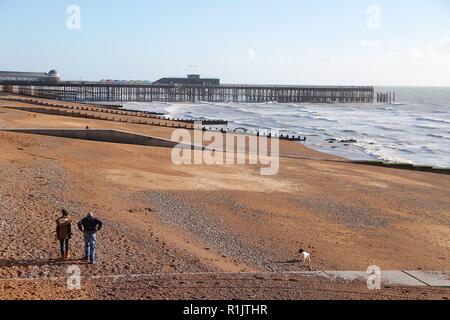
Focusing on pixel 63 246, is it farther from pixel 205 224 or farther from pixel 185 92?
pixel 185 92

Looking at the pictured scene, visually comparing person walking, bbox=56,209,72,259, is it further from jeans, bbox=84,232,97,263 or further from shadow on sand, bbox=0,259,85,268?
jeans, bbox=84,232,97,263

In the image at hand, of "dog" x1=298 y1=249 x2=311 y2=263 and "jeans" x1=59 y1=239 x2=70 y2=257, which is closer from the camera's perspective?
"jeans" x1=59 y1=239 x2=70 y2=257

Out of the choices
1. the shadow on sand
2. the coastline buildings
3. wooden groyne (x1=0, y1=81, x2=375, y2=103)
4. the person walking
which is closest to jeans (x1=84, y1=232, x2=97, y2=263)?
the shadow on sand

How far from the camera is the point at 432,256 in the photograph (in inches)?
520

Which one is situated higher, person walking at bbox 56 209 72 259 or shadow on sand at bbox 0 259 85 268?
person walking at bbox 56 209 72 259

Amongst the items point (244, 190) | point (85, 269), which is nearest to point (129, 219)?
point (85, 269)

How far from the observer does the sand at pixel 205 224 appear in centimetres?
936

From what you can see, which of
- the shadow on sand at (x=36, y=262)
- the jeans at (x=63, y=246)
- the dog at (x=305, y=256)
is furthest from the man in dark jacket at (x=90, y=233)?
the dog at (x=305, y=256)

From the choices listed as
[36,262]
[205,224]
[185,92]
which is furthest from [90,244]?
[185,92]

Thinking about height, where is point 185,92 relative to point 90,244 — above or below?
above

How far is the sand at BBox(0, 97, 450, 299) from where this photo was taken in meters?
9.36

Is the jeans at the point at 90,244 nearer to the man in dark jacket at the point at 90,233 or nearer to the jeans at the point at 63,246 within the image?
the man in dark jacket at the point at 90,233

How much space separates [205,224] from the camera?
47.1 ft

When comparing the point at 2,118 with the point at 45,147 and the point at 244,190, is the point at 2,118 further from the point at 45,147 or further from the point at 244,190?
the point at 244,190
